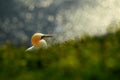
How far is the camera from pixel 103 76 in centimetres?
558

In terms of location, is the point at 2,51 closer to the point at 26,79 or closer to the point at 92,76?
the point at 26,79

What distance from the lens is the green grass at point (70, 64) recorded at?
5.70 meters

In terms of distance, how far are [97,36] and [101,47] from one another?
1386 millimetres

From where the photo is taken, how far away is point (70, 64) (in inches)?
223

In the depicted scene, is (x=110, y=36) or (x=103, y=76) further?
(x=110, y=36)

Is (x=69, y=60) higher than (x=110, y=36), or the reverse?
(x=110, y=36)

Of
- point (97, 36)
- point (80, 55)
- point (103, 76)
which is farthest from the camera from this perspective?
point (97, 36)

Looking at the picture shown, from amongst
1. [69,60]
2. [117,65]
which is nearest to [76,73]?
[69,60]

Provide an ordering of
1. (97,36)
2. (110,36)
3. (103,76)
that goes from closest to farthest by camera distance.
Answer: (103,76)
(110,36)
(97,36)

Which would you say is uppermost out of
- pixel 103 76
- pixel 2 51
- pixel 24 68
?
pixel 2 51

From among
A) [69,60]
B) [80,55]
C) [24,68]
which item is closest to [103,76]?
[69,60]

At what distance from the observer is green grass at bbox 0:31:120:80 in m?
5.70

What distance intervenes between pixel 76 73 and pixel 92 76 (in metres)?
0.26

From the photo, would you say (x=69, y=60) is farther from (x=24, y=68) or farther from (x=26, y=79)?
(x=24, y=68)
